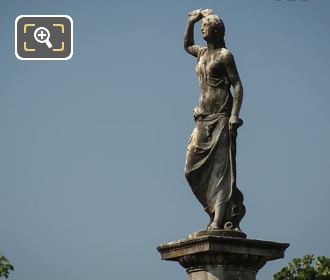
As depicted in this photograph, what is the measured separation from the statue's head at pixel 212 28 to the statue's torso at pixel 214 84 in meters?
0.25

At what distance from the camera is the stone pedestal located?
18.1 meters

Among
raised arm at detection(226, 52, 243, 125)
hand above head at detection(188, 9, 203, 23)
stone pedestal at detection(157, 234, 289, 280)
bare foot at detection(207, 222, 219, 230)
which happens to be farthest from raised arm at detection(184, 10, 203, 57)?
stone pedestal at detection(157, 234, 289, 280)

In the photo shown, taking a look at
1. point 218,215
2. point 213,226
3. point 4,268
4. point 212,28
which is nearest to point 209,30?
point 212,28

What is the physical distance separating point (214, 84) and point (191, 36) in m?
1.29

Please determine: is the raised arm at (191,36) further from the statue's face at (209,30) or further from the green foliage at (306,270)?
the green foliage at (306,270)

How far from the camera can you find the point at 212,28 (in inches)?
776

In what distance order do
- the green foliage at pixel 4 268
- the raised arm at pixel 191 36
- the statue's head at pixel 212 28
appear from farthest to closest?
the green foliage at pixel 4 268 → the raised arm at pixel 191 36 → the statue's head at pixel 212 28

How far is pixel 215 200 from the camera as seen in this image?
1898 cm

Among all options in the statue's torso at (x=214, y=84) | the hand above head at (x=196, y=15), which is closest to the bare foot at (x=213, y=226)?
the statue's torso at (x=214, y=84)

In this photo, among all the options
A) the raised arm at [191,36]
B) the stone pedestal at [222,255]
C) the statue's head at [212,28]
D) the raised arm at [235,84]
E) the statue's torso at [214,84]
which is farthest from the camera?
the raised arm at [191,36]

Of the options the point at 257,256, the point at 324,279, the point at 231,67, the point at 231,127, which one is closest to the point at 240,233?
the point at 257,256

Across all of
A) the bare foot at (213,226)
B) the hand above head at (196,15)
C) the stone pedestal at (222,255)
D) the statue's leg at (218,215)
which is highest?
the hand above head at (196,15)

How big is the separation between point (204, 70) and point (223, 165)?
6.15ft

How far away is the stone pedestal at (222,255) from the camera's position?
1812cm
